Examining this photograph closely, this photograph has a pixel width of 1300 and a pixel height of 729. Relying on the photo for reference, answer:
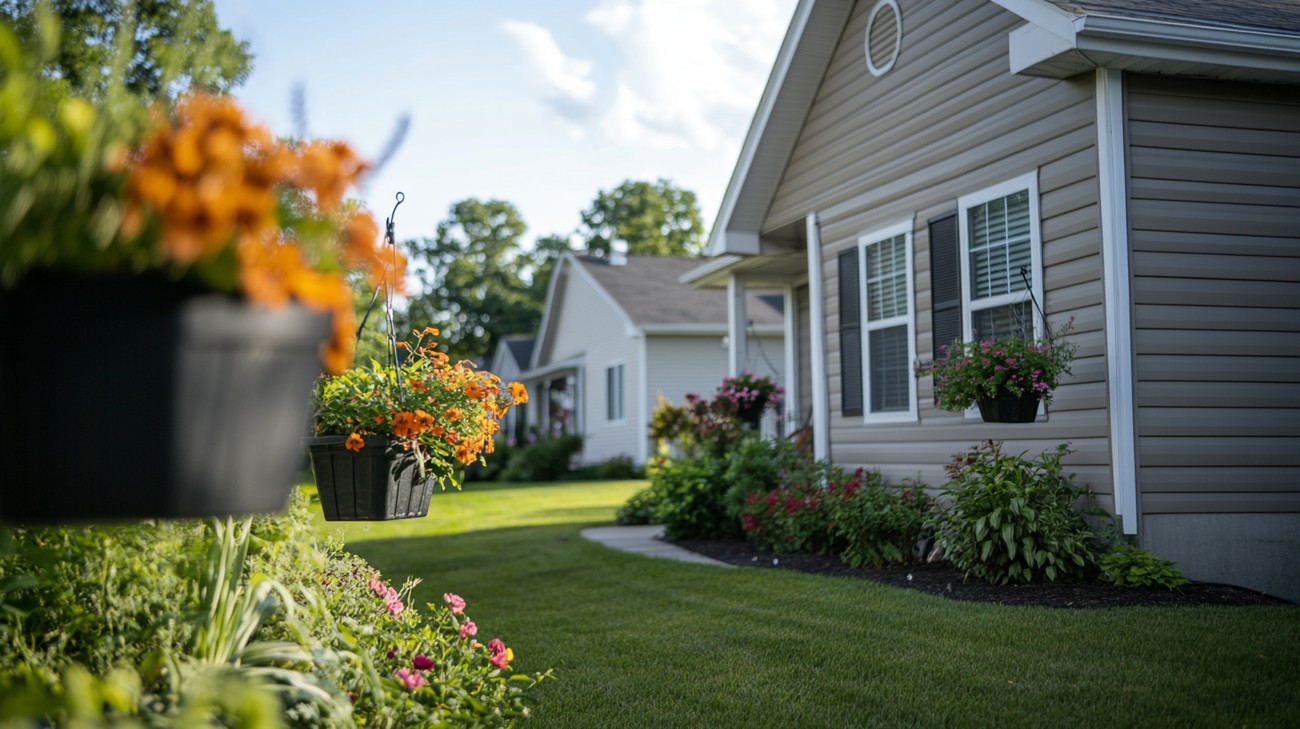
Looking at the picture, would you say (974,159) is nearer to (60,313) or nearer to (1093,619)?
(1093,619)

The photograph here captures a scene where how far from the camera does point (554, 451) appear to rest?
2173 centimetres

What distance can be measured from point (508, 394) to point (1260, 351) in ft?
15.4

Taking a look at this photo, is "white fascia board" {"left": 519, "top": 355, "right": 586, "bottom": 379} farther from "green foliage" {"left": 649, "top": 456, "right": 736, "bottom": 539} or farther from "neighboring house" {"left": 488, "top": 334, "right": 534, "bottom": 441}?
"green foliage" {"left": 649, "top": 456, "right": 736, "bottom": 539}

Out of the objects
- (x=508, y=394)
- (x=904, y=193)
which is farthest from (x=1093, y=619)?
(x=904, y=193)

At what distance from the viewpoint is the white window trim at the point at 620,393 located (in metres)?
21.2

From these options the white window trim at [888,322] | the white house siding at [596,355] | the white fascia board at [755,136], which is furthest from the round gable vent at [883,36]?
the white house siding at [596,355]

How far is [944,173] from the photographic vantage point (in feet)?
25.2

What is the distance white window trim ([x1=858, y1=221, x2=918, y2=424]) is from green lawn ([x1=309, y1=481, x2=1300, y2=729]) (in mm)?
1835

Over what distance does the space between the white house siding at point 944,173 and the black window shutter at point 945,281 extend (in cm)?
13

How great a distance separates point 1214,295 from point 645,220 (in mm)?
37290

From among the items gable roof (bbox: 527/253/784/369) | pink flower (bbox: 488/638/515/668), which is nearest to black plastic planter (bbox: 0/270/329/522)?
pink flower (bbox: 488/638/515/668)

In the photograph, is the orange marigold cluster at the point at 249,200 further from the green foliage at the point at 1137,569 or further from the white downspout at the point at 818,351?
the white downspout at the point at 818,351

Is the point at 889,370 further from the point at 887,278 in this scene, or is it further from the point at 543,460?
the point at 543,460

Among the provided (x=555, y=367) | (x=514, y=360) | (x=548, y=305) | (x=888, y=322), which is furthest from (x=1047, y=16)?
(x=514, y=360)
